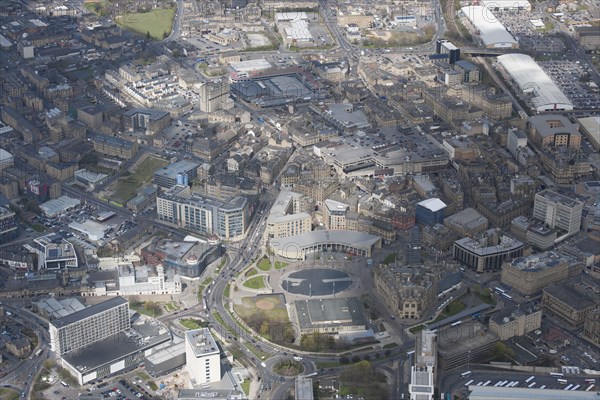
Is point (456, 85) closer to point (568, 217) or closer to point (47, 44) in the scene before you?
point (568, 217)

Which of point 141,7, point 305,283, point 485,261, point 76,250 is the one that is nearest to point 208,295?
point 305,283

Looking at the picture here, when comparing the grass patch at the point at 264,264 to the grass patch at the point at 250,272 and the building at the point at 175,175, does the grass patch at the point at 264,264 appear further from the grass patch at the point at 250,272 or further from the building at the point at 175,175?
the building at the point at 175,175

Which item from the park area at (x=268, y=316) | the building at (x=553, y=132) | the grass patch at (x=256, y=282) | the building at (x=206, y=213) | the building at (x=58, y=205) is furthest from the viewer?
the building at (x=553, y=132)

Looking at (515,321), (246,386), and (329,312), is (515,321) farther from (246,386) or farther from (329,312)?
(246,386)

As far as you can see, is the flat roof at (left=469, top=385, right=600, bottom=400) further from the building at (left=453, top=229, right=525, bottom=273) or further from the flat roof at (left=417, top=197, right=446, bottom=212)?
the flat roof at (left=417, top=197, right=446, bottom=212)

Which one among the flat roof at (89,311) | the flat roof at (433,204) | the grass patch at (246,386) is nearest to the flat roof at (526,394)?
A: the grass patch at (246,386)
